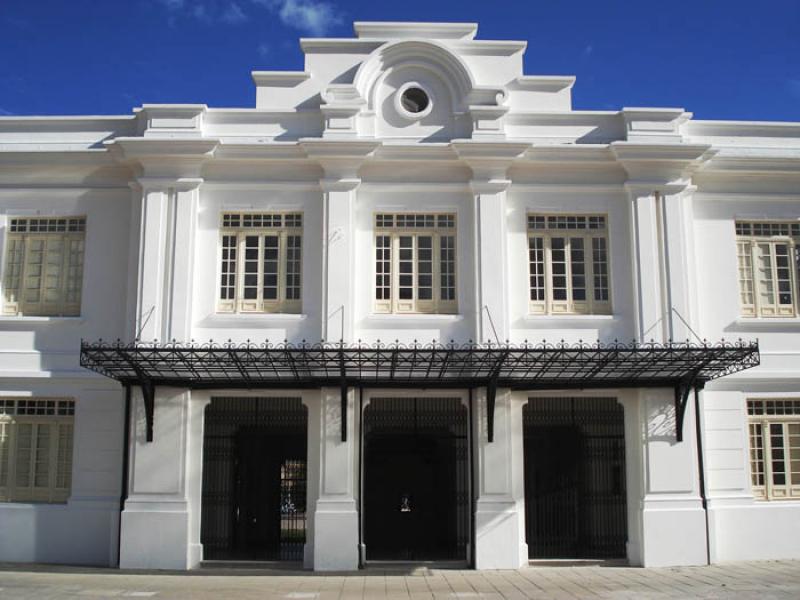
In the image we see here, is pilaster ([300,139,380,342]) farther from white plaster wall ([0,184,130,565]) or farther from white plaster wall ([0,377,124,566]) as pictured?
white plaster wall ([0,377,124,566])

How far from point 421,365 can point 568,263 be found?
3.76 metres

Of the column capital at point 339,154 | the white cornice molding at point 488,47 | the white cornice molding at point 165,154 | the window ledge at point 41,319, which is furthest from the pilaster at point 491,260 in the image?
the window ledge at point 41,319

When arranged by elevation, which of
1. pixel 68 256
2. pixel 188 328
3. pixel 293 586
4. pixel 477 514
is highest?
pixel 68 256

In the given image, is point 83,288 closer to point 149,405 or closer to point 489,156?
point 149,405

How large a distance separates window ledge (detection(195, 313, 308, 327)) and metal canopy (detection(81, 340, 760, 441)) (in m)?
0.46

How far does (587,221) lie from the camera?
1722cm

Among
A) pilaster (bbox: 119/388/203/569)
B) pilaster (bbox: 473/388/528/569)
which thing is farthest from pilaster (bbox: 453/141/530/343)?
pilaster (bbox: 119/388/203/569)

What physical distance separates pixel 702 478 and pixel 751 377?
228 centimetres

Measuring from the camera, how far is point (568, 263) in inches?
670

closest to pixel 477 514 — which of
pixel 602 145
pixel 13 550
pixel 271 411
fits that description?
pixel 271 411

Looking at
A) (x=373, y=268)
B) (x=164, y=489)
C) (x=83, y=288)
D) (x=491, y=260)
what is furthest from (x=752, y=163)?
(x=83, y=288)

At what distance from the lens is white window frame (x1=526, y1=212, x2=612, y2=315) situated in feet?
55.4

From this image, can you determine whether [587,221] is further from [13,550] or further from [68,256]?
[13,550]

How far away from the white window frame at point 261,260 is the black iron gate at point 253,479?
2352mm
